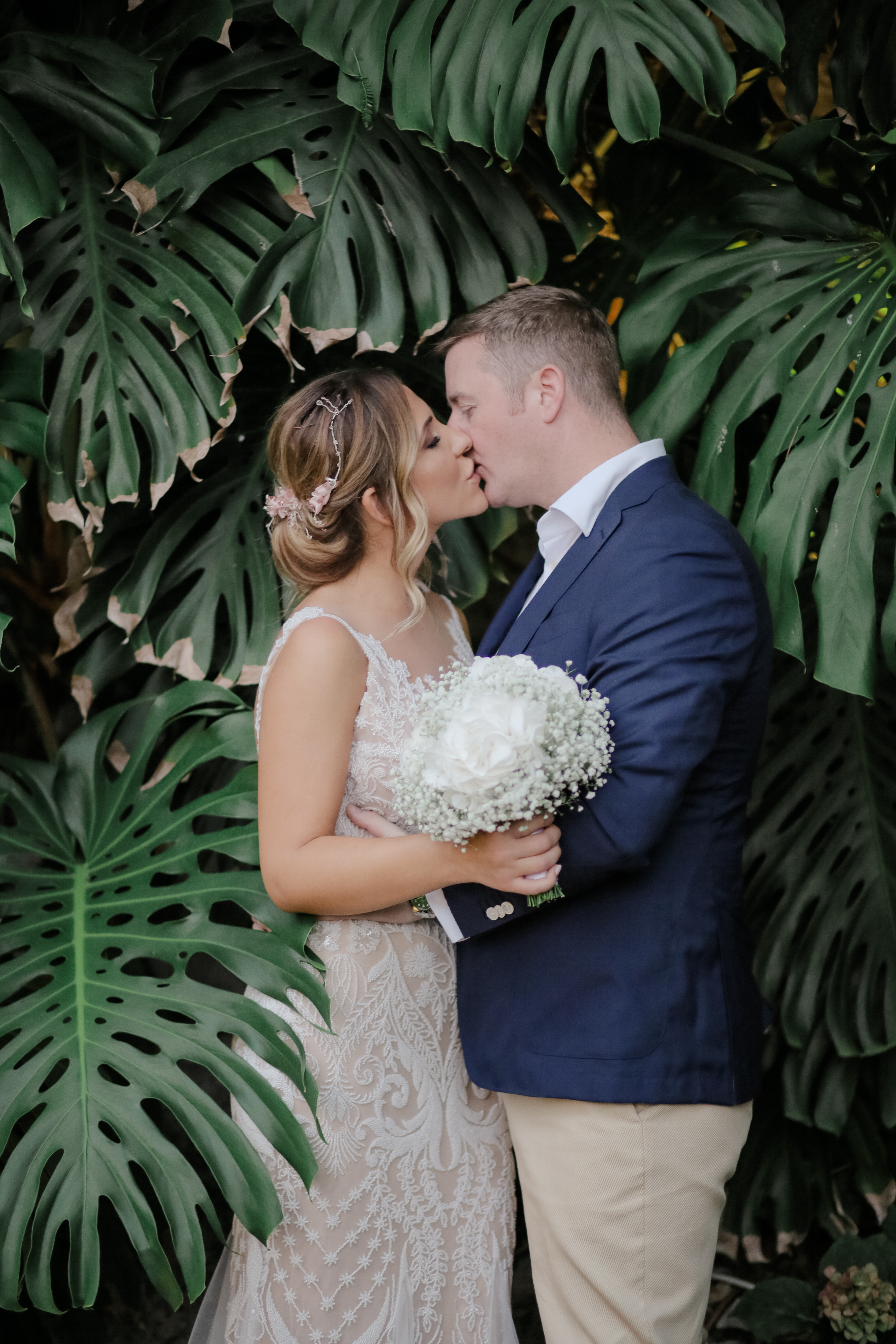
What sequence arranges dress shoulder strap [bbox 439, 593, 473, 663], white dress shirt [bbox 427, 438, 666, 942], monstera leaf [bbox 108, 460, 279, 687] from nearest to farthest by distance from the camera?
1. white dress shirt [bbox 427, 438, 666, 942]
2. dress shoulder strap [bbox 439, 593, 473, 663]
3. monstera leaf [bbox 108, 460, 279, 687]

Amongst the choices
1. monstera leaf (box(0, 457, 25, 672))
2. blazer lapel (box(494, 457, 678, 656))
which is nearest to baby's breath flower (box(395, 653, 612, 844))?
blazer lapel (box(494, 457, 678, 656))

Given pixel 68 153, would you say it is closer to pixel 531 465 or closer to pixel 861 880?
pixel 531 465

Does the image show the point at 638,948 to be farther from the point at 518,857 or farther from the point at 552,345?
the point at 552,345

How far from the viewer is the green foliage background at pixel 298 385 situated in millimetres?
1586

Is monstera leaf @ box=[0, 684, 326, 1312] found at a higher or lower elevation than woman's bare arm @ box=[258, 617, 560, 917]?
lower

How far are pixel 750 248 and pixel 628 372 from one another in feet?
0.88

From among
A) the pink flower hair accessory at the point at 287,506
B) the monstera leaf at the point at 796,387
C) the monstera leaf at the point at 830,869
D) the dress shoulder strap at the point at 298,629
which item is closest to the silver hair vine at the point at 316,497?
the pink flower hair accessory at the point at 287,506

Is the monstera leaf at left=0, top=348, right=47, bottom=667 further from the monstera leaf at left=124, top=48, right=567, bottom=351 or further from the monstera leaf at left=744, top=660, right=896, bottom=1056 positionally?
the monstera leaf at left=744, top=660, right=896, bottom=1056

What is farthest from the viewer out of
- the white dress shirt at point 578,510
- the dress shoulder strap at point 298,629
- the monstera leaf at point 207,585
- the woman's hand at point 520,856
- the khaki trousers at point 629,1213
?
the monstera leaf at point 207,585

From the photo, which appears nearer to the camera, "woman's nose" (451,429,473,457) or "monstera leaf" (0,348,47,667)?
"woman's nose" (451,429,473,457)

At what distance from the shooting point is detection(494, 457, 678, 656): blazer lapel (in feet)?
4.60

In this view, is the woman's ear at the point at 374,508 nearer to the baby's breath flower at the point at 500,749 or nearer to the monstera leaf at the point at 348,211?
the monstera leaf at the point at 348,211

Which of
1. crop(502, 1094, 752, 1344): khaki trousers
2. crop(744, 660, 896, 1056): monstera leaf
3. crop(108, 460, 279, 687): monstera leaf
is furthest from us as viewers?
crop(744, 660, 896, 1056): monstera leaf

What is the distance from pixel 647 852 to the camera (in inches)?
49.9
